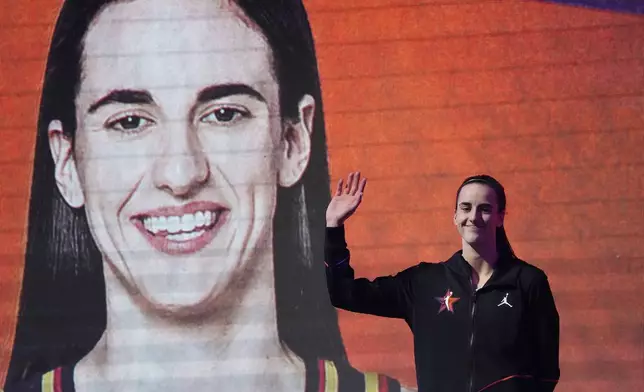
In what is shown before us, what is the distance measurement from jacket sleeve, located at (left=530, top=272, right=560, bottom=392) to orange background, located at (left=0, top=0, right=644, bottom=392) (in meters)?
0.83

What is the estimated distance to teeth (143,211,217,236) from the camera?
120 inches

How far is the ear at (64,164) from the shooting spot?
10.1 ft

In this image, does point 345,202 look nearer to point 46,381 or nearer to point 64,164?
point 64,164

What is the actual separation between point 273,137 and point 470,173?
652 millimetres

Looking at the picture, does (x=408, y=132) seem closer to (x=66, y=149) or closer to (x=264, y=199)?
(x=264, y=199)

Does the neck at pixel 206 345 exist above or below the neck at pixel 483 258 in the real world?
below

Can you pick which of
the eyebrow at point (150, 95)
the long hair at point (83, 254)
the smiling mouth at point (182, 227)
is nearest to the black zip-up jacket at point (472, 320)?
the long hair at point (83, 254)

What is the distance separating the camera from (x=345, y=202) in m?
2.28

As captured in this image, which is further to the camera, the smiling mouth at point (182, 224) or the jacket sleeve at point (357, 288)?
the smiling mouth at point (182, 224)

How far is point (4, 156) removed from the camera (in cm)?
309

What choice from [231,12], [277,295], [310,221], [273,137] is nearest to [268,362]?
[277,295]

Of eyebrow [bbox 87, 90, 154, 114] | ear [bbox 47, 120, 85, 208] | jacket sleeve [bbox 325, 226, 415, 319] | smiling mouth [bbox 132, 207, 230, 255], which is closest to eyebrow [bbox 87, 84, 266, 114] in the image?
eyebrow [bbox 87, 90, 154, 114]

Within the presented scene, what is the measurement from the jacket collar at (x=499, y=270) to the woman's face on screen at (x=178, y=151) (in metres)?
0.90

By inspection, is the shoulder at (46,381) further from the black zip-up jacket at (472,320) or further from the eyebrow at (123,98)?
the black zip-up jacket at (472,320)
